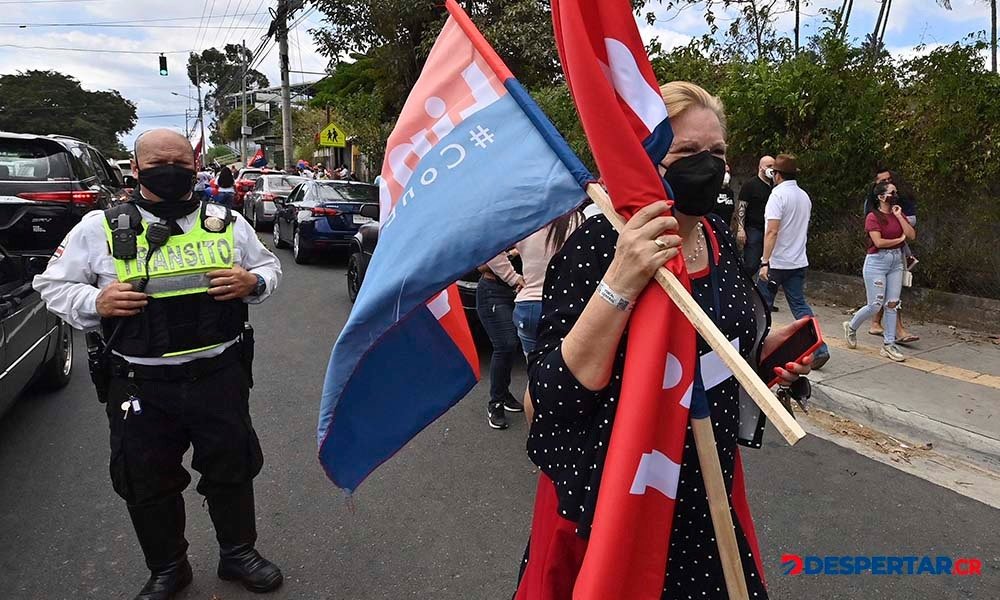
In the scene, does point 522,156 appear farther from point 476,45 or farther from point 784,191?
point 784,191

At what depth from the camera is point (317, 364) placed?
21.2ft

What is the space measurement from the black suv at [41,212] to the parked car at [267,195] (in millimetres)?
7061

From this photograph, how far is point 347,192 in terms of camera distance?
41.6ft

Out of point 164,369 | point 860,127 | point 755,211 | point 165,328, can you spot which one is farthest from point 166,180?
point 860,127

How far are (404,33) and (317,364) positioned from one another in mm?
12774

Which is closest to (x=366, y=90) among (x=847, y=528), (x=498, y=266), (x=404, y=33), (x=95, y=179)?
(x=404, y=33)

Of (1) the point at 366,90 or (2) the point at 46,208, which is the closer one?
(2) the point at 46,208

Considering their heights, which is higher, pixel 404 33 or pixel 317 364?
pixel 404 33

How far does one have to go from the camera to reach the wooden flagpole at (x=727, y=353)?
46.5 inches

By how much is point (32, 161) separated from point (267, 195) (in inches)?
365

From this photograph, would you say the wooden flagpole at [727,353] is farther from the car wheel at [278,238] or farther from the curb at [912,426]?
the car wheel at [278,238]

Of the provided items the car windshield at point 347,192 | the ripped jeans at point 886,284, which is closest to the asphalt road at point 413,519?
the ripped jeans at point 886,284

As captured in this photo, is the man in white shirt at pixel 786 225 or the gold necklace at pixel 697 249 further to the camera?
the man in white shirt at pixel 786 225

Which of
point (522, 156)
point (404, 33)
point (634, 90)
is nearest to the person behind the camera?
point (634, 90)
